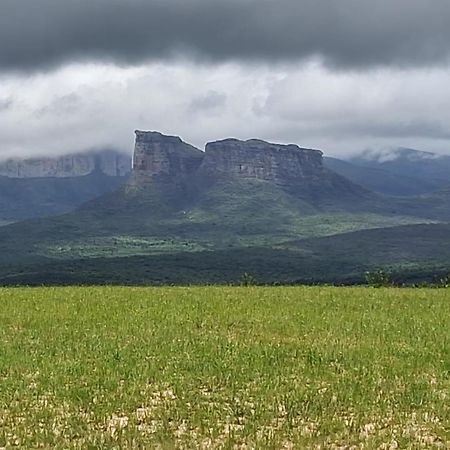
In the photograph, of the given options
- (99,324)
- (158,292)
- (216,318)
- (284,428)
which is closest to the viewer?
(284,428)

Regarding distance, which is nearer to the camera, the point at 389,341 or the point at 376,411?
the point at 376,411

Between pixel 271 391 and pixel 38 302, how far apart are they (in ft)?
64.9

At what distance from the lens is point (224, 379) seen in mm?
16375

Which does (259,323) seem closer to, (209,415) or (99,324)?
(99,324)

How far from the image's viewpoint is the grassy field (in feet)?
41.2

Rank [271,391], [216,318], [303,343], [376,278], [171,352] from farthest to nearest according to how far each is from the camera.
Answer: [376,278]
[216,318]
[303,343]
[171,352]
[271,391]

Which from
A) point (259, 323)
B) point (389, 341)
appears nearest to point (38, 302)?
point (259, 323)

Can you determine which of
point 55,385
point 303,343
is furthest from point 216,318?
point 55,385

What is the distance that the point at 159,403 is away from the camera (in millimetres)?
14547

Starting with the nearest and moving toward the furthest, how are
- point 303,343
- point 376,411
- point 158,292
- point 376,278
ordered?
point 376,411 → point 303,343 → point 158,292 → point 376,278

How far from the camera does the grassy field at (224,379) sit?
12562mm

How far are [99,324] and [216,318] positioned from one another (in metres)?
4.36

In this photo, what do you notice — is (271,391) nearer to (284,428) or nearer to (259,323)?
(284,428)

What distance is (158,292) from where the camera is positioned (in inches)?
1553
